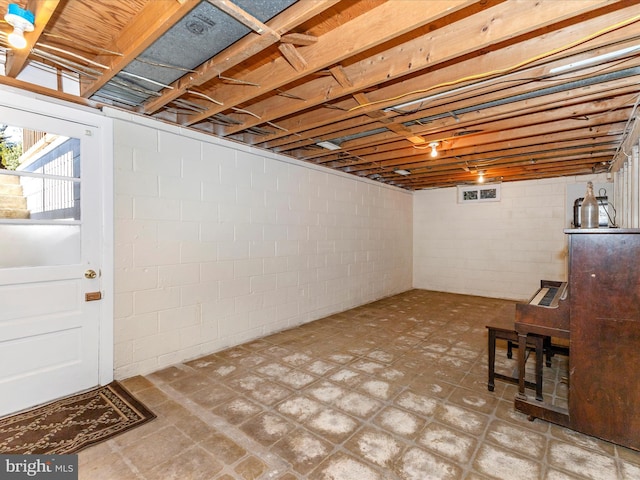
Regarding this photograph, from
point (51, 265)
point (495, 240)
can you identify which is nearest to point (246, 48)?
point (51, 265)

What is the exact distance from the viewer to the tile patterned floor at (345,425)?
5.38 ft

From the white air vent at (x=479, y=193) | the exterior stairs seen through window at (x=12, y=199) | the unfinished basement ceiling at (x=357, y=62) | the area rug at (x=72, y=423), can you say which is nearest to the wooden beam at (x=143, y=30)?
the unfinished basement ceiling at (x=357, y=62)

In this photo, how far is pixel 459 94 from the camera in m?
2.27

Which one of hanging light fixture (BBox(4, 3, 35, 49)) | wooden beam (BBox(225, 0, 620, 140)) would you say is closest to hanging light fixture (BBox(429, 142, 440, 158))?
wooden beam (BBox(225, 0, 620, 140))

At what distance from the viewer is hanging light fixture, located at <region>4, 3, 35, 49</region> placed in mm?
1422

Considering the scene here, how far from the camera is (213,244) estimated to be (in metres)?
3.27

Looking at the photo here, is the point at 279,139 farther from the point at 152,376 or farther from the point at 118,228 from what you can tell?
the point at 152,376

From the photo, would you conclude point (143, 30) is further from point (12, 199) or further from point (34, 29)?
point (12, 199)

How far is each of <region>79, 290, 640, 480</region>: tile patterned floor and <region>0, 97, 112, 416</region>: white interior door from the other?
0.55 metres

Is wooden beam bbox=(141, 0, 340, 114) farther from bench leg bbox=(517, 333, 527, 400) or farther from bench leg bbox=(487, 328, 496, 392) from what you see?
bench leg bbox=(487, 328, 496, 392)

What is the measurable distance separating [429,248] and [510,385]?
15.3 feet

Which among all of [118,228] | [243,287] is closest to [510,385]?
[243,287]

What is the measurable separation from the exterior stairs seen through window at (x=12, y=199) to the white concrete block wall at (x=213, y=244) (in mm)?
577

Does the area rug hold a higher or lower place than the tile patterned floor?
higher
